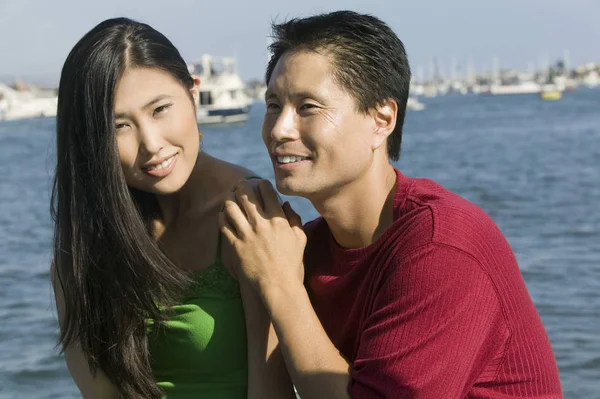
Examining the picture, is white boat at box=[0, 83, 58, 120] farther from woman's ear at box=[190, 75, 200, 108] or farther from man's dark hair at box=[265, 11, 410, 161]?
man's dark hair at box=[265, 11, 410, 161]

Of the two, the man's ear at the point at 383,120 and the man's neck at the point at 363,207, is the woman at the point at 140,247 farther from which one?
the man's ear at the point at 383,120

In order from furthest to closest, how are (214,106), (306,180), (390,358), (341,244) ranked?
(214,106), (341,244), (306,180), (390,358)

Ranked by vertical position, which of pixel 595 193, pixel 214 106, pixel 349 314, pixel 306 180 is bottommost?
pixel 214 106

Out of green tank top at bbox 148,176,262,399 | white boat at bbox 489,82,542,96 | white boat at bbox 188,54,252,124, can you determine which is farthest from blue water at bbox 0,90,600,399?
white boat at bbox 489,82,542,96

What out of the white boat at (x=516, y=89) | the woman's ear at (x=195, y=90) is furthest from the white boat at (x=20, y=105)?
the woman's ear at (x=195, y=90)

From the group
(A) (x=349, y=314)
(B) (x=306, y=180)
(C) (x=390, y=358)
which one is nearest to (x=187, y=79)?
(B) (x=306, y=180)

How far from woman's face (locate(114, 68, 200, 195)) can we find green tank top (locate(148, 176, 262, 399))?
270mm

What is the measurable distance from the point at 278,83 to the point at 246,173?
20.5 inches

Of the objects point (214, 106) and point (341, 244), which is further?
point (214, 106)

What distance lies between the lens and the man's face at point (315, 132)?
2.33 metres

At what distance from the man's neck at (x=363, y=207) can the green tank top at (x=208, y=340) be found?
429 millimetres

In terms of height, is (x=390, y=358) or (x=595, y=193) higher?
(x=390, y=358)

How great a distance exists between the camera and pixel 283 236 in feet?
7.90

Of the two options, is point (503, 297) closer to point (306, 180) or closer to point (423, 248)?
point (423, 248)
